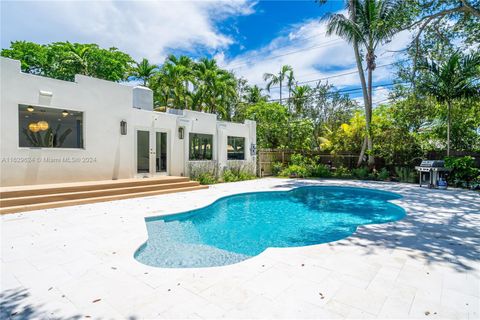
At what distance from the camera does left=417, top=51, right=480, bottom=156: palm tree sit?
36.0 ft

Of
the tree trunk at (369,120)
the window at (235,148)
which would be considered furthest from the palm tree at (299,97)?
the window at (235,148)

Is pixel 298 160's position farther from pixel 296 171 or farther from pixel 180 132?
pixel 180 132

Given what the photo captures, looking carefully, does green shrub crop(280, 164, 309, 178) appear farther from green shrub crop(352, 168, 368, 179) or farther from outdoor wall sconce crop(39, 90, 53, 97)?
outdoor wall sconce crop(39, 90, 53, 97)

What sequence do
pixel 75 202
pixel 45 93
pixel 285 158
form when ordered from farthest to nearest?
pixel 285 158 < pixel 45 93 < pixel 75 202

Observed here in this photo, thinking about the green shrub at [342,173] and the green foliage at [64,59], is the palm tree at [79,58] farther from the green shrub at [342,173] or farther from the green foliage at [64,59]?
the green shrub at [342,173]

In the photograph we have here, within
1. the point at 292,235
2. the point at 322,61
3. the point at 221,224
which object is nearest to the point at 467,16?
the point at 322,61

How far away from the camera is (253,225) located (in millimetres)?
6629

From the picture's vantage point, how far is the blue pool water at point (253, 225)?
4567mm

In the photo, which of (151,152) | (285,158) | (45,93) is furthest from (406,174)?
(45,93)

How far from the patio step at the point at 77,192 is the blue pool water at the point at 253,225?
2642 mm

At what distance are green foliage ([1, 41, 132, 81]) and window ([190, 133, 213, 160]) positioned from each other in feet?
51.4

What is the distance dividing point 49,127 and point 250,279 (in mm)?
8676

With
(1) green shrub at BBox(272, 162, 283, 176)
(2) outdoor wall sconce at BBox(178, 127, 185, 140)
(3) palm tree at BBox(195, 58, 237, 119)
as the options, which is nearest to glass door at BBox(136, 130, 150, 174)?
(2) outdoor wall sconce at BBox(178, 127, 185, 140)

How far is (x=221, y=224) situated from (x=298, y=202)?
387 cm
